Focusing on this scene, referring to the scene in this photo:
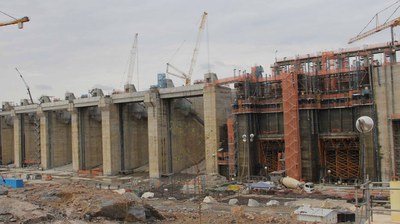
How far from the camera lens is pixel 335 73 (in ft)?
183

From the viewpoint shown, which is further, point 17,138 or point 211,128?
point 17,138

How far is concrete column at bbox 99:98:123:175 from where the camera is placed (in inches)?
3056

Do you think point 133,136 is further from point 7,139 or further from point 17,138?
point 7,139

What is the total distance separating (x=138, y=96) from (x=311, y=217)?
5044cm

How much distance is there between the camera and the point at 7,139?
11206 cm

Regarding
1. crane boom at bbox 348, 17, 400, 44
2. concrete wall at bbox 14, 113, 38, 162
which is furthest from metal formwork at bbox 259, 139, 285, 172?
concrete wall at bbox 14, 113, 38, 162

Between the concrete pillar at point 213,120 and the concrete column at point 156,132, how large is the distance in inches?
366

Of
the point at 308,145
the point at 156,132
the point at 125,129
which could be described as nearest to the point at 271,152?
the point at 308,145

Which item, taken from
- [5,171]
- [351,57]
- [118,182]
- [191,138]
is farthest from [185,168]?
[5,171]

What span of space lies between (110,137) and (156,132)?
11903 mm

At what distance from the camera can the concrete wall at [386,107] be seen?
49906 millimetres

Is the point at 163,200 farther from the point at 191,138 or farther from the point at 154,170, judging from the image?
the point at 191,138

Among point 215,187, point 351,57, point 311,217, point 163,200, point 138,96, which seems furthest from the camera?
point 138,96

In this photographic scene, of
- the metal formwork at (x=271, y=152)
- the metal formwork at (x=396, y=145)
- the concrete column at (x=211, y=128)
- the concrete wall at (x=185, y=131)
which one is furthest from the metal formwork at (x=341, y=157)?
the concrete wall at (x=185, y=131)
